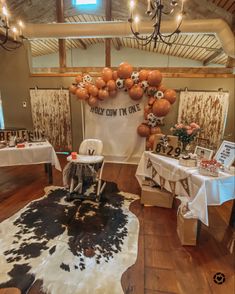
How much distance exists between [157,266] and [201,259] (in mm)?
476

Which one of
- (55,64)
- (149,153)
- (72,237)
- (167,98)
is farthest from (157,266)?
(55,64)

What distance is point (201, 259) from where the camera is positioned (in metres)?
1.83

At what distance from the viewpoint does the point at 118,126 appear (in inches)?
185

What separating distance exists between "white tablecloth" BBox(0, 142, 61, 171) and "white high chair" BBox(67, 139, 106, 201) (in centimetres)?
52

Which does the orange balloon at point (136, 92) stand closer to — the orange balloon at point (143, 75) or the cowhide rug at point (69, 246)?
the orange balloon at point (143, 75)

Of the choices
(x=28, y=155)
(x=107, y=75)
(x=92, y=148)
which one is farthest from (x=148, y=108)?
(x=28, y=155)

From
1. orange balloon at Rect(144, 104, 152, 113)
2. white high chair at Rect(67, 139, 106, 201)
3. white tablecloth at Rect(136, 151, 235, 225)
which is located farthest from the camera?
orange balloon at Rect(144, 104, 152, 113)

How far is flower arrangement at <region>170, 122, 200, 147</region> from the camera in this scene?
233 cm

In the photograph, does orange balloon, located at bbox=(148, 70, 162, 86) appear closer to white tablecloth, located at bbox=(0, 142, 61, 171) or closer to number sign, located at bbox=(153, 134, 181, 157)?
number sign, located at bbox=(153, 134, 181, 157)

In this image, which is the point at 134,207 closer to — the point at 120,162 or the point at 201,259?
the point at 201,259

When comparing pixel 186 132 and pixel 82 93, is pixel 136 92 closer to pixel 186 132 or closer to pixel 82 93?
pixel 82 93

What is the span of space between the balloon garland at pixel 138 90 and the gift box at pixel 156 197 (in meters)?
1.38

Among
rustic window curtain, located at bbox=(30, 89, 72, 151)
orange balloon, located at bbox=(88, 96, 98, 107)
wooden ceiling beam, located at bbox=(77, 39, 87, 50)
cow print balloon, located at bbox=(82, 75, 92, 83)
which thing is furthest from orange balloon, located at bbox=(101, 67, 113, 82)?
wooden ceiling beam, located at bbox=(77, 39, 87, 50)

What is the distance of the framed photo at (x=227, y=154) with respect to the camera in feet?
6.29
